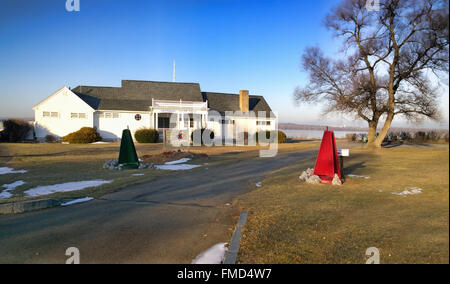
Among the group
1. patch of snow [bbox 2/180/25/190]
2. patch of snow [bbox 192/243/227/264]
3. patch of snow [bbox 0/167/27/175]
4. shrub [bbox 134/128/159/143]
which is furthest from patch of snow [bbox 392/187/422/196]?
shrub [bbox 134/128/159/143]

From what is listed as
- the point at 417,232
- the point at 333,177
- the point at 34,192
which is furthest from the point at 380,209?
the point at 34,192

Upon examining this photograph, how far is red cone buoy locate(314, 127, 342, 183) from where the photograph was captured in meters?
9.21

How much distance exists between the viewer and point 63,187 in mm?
8758

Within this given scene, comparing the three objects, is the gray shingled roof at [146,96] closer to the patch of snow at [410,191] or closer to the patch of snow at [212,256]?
the patch of snow at [410,191]

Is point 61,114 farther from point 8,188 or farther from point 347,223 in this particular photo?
point 347,223

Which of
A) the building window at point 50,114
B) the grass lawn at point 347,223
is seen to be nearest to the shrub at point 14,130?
the building window at point 50,114

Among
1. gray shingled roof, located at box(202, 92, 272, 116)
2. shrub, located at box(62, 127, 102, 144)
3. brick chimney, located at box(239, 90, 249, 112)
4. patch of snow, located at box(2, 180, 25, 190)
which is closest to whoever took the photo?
patch of snow, located at box(2, 180, 25, 190)

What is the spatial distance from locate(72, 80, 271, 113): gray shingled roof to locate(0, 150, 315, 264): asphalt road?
2615 cm

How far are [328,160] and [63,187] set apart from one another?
8.50 meters

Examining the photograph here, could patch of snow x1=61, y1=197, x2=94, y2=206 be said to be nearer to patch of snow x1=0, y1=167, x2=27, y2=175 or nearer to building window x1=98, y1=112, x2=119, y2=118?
patch of snow x1=0, y1=167, x2=27, y2=175

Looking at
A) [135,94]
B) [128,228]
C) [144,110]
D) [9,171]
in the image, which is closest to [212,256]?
[128,228]

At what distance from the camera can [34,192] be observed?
315 inches

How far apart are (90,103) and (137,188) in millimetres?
26672
